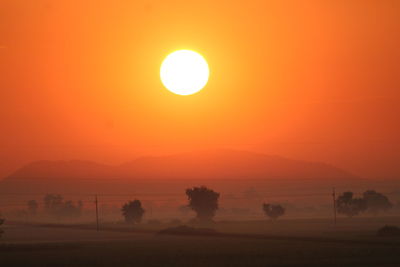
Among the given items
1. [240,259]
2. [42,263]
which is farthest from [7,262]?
[240,259]

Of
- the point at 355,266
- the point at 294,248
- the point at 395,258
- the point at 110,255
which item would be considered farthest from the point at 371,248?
the point at 110,255

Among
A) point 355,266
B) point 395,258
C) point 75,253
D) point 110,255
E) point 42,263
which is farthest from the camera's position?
point 75,253

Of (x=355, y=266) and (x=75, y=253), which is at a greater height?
(x=75, y=253)

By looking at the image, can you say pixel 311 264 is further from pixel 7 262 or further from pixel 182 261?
pixel 7 262

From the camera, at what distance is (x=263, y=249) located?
10500 centimetres

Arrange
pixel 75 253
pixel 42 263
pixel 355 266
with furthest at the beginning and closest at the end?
pixel 75 253, pixel 42 263, pixel 355 266

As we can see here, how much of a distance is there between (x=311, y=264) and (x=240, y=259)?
10502mm

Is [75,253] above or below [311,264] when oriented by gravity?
above

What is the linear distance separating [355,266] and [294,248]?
30.6 meters

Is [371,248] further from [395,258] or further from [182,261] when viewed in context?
[182,261]

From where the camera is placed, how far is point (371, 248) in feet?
329

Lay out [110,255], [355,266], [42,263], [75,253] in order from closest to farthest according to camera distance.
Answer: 1. [355,266]
2. [42,263]
3. [110,255]
4. [75,253]

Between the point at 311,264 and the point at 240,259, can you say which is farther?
the point at 240,259

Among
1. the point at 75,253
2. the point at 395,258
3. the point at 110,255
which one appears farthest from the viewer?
the point at 75,253
